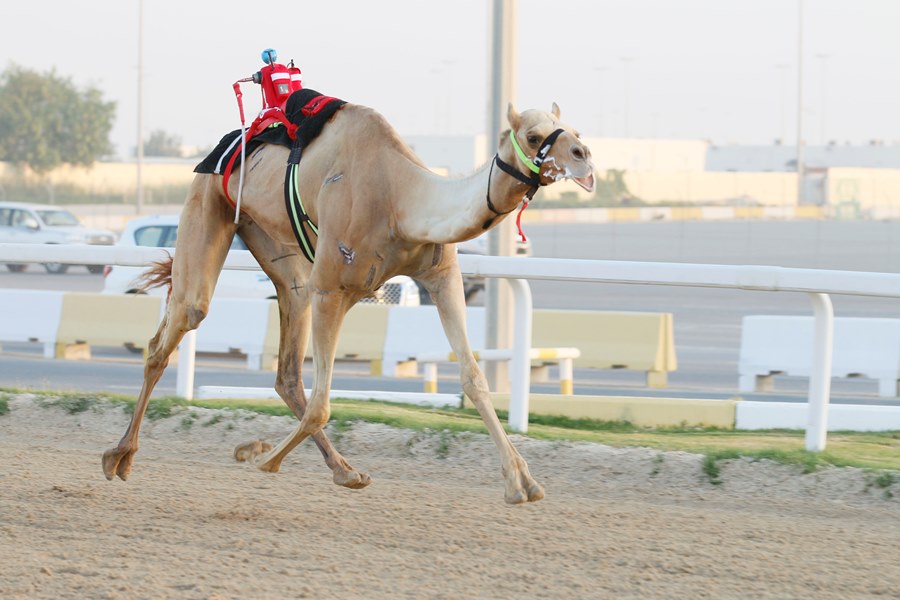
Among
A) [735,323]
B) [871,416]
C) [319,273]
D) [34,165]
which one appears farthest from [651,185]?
[319,273]

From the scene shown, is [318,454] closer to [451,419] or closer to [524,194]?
[451,419]

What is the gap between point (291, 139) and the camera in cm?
741

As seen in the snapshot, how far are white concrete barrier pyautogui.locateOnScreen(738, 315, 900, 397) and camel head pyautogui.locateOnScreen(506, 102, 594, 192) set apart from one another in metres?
9.42

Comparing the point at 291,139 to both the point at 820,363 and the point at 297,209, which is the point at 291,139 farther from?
the point at 820,363

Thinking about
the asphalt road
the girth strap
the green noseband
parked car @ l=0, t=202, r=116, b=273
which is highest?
the green noseband

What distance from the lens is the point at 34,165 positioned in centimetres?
7706

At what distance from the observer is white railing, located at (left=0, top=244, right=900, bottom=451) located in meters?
7.97

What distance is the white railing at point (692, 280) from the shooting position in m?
7.97

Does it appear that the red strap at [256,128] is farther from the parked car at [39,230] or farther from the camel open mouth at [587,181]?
the parked car at [39,230]

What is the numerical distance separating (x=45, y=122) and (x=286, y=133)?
242 feet

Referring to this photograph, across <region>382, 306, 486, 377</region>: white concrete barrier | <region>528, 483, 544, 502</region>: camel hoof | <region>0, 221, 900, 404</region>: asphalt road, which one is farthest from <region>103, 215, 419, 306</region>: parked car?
<region>528, 483, 544, 502</region>: camel hoof

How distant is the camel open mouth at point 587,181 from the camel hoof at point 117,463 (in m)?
3.19

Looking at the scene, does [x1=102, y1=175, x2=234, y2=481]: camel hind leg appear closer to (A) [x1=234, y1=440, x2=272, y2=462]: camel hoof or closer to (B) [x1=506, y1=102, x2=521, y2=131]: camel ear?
(A) [x1=234, y1=440, x2=272, y2=462]: camel hoof

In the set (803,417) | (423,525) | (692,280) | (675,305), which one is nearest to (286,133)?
(423,525)
